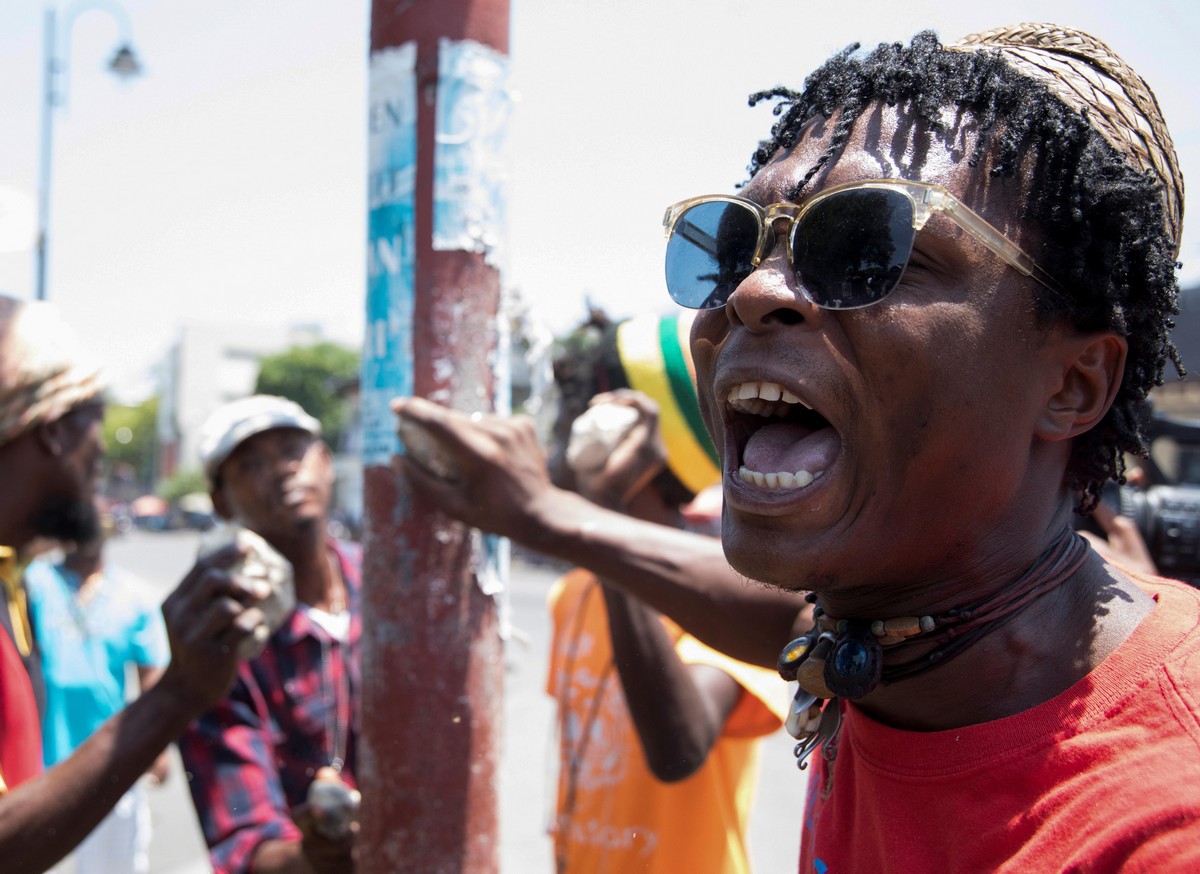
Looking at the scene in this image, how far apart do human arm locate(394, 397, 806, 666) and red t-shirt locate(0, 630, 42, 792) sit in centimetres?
107

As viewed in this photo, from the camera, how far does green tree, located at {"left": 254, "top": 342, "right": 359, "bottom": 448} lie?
202ft

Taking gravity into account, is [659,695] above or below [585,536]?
below

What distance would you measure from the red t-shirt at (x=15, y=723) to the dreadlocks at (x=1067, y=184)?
6.57ft

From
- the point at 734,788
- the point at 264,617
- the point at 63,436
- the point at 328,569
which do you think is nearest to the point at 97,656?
the point at 328,569

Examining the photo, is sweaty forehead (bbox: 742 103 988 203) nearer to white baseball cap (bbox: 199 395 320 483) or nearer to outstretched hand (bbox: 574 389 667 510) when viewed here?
outstretched hand (bbox: 574 389 667 510)

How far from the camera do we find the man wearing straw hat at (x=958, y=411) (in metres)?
1.20

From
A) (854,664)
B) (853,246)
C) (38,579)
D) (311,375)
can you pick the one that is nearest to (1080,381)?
(853,246)

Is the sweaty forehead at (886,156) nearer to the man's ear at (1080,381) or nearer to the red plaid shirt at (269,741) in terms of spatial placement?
the man's ear at (1080,381)

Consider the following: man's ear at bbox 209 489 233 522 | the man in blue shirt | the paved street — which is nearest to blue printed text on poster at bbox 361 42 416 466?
the paved street

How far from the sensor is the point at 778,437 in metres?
1.29

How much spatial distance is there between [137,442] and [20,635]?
88272mm

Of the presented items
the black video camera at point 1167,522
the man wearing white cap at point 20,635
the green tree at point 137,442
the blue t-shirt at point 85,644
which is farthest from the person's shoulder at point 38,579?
the green tree at point 137,442

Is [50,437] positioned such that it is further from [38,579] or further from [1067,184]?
[1067,184]

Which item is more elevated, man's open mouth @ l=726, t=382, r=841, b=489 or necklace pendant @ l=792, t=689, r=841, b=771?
man's open mouth @ l=726, t=382, r=841, b=489
